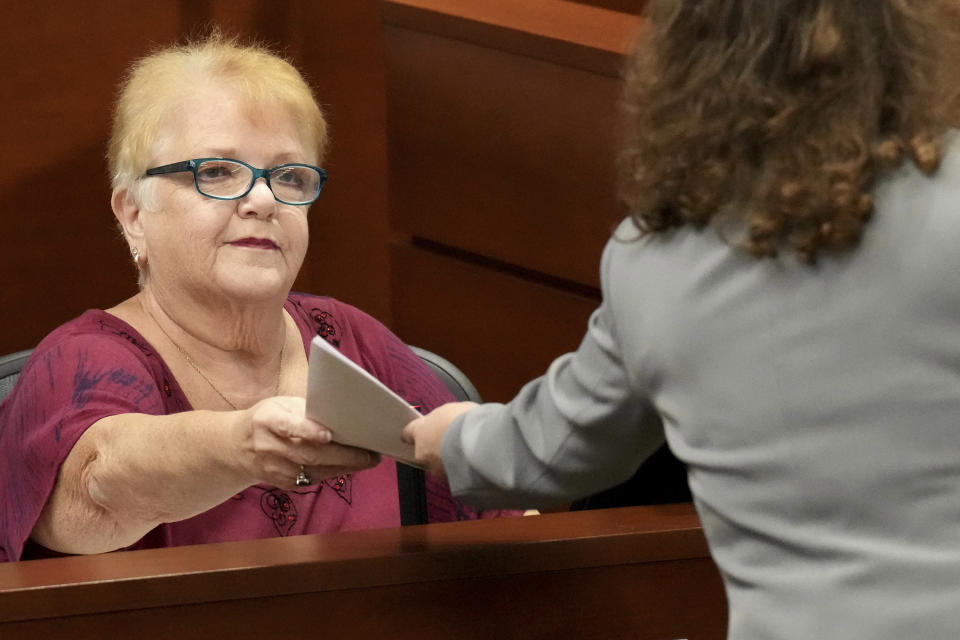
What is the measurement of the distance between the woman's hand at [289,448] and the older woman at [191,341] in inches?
4.1

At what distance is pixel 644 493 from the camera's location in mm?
2025

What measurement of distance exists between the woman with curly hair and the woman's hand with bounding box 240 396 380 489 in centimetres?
48

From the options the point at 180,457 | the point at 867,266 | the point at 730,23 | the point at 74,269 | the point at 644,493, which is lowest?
the point at 74,269

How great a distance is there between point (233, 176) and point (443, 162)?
4.10 ft

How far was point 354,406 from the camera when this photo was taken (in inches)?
61.5

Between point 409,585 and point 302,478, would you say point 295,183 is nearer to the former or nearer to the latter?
point 302,478

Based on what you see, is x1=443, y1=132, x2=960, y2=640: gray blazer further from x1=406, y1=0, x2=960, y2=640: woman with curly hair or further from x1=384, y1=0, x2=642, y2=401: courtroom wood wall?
x1=384, y1=0, x2=642, y2=401: courtroom wood wall

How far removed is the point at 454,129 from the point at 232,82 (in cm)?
116

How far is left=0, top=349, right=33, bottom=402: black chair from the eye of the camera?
2.35 metres

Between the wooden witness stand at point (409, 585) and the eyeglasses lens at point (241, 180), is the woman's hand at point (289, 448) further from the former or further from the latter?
the eyeglasses lens at point (241, 180)

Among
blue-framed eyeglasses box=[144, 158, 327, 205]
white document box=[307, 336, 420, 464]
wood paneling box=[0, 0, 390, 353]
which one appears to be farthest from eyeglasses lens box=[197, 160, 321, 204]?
wood paneling box=[0, 0, 390, 353]

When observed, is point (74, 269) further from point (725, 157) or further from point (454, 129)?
point (725, 157)

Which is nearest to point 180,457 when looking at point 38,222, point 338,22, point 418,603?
point 418,603

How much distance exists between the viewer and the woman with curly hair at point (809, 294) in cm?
118
